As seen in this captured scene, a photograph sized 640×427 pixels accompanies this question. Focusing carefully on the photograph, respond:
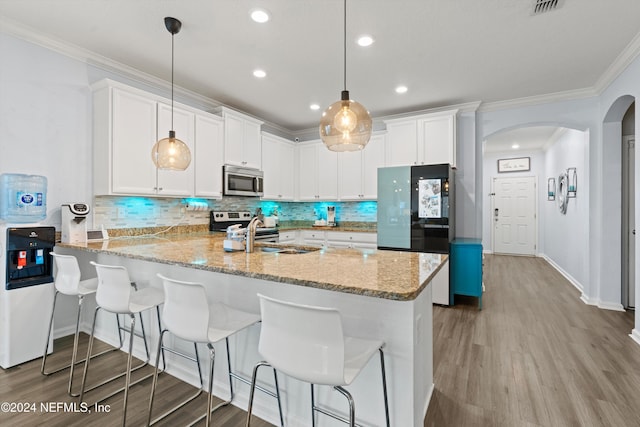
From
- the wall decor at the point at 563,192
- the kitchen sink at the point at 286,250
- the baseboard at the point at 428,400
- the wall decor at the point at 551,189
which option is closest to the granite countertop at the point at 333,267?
the kitchen sink at the point at 286,250

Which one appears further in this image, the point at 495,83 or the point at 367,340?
the point at 495,83

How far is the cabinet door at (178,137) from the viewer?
333 cm

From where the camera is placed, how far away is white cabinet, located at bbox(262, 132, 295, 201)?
4.84m

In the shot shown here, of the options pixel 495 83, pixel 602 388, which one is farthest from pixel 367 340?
pixel 495 83

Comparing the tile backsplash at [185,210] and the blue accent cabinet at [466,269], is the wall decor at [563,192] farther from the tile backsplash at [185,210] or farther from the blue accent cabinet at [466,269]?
the tile backsplash at [185,210]

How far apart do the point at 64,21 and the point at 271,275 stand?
2781mm

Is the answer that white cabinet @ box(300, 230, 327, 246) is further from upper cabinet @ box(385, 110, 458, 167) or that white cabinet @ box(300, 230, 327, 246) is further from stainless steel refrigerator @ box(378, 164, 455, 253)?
upper cabinet @ box(385, 110, 458, 167)

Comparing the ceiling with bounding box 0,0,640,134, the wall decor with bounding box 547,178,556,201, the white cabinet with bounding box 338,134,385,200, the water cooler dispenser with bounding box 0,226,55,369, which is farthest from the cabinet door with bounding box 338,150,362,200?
→ the wall decor with bounding box 547,178,556,201

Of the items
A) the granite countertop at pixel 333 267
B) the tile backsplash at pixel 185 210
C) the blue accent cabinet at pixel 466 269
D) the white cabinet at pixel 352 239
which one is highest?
the tile backsplash at pixel 185 210

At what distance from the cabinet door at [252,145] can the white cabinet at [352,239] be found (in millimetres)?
1567

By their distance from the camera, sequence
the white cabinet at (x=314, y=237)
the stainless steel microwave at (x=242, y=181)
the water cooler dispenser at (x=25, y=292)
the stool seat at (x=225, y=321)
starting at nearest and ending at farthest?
the stool seat at (x=225, y=321)
the water cooler dispenser at (x=25, y=292)
the stainless steel microwave at (x=242, y=181)
the white cabinet at (x=314, y=237)

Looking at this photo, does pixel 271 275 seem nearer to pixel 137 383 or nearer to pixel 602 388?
pixel 137 383

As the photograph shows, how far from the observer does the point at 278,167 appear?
16.7 feet

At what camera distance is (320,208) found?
5.74 metres
